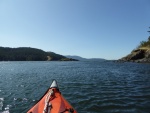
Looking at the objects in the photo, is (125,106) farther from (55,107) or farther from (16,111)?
(16,111)

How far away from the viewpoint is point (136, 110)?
13.4 metres

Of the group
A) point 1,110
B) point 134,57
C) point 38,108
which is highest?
point 134,57

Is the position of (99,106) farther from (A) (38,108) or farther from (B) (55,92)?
(A) (38,108)

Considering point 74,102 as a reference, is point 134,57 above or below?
above

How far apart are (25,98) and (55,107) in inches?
337

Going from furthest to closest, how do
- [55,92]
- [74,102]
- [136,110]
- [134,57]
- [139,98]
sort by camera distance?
1. [134,57]
2. [139,98]
3. [74,102]
4. [136,110]
5. [55,92]

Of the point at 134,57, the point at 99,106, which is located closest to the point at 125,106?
the point at 99,106

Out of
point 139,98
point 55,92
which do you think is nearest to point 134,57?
point 139,98

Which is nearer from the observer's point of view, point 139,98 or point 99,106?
point 99,106

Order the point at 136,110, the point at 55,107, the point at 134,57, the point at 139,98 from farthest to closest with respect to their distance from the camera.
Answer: the point at 134,57
the point at 139,98
the point at 136,110
the point at 55,107

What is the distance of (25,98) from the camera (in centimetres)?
1742

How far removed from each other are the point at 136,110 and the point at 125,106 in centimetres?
111

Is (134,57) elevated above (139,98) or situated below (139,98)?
above

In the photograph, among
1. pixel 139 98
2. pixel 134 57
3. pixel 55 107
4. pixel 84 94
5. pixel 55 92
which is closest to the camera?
pixel 55 107
